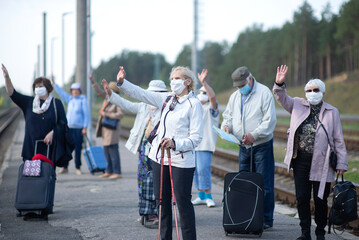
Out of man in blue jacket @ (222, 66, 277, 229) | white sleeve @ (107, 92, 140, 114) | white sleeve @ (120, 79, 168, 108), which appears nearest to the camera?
white sleeve @ (120, 79, 168, 108)

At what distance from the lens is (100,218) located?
760 centimetres

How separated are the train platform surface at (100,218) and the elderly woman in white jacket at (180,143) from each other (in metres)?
1.23

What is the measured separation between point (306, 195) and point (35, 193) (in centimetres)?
385

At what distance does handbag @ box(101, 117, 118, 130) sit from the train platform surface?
1214 millimetres

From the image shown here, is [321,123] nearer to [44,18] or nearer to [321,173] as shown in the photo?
[321,173]

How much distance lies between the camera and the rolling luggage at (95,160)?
1215cm

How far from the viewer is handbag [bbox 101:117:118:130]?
11391 millimetres

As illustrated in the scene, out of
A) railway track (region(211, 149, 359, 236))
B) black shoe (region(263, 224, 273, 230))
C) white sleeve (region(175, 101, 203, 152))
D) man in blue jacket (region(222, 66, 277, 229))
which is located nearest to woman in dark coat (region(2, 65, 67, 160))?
man in blue jacket (region(222, 66, 277, 229))

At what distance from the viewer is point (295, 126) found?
20.6ft

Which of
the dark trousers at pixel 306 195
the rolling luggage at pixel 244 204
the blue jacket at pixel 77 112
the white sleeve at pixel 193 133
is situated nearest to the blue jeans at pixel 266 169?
the rolling luggage at pixel 244 204

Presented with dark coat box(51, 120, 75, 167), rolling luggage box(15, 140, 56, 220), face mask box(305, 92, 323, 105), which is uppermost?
face mask box(305, 92, 323, 105)

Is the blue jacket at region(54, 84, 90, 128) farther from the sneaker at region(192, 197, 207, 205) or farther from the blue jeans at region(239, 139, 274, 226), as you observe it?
the blue jeans at region(239, 139, 274, 226)

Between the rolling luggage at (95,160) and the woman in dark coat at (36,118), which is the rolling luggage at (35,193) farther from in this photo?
the rolling luggage at (95,160)

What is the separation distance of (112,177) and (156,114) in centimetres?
538
